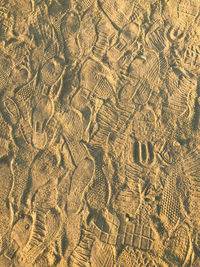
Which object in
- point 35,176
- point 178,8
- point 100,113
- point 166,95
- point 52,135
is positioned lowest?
point 35,176

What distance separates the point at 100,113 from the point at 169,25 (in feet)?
3.40

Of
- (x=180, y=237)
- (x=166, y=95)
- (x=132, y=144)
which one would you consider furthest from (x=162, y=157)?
(x=180, y=237)

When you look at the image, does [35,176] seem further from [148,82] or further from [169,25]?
[169,25]

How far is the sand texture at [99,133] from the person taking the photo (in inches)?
Result: 84.0

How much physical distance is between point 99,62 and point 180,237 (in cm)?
173

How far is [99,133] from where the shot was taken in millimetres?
2203

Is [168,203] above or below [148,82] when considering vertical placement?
below

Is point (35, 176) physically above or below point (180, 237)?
above

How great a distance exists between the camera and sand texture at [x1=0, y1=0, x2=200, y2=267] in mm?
2135

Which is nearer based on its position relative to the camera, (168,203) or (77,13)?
(168,203)

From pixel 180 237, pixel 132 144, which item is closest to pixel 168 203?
pixel 180 237

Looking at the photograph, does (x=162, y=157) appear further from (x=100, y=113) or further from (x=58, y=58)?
(x=58, y=58)

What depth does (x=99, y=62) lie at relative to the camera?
2250mm

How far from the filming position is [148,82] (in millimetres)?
2207
